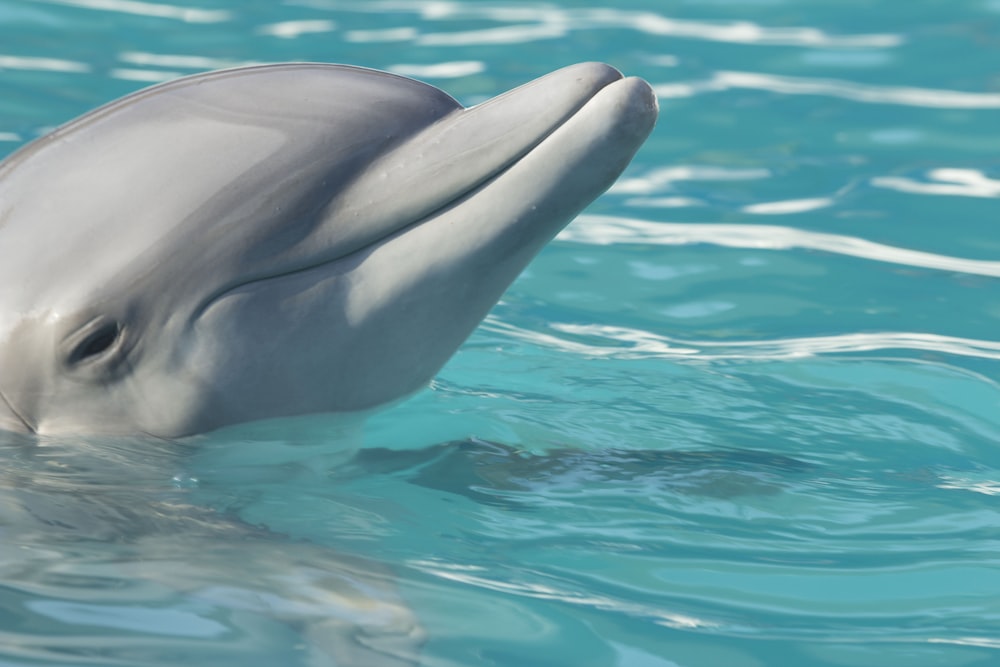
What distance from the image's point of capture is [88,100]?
10.9 metres

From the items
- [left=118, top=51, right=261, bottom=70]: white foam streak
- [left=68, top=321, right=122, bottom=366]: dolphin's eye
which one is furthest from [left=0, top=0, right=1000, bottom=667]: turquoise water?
[left=118, top=51, right=261, bottom=70]: white foam streak

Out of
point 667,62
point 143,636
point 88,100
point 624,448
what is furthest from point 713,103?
point 143,636

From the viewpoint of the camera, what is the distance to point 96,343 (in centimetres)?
420

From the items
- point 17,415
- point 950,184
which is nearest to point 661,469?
point 17,415

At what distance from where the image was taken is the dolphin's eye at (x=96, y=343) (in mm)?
4160

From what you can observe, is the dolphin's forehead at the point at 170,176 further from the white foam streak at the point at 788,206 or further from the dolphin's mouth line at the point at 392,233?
the white foam streak at the point at 788,206

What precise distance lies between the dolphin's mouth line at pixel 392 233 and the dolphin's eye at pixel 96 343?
0.23m

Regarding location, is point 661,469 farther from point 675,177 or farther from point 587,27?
point 587,27

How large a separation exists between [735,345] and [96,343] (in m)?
3.48

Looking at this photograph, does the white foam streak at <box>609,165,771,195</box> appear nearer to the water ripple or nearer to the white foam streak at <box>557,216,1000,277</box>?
the white foam streak at <box>557,216,1000,277</box>

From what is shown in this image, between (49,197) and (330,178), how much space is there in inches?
31.5

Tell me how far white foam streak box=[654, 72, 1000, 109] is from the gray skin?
6689 millimetres

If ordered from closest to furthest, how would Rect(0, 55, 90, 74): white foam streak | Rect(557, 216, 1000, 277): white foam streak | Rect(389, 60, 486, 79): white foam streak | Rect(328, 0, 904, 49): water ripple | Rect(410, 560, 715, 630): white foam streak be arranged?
Rect(410, 560, 715, 630): white foam streak
Rect(557, 216, 1000, 277): white foam streak
Rect(389, 60, 486, 79): white foam streak
Rect(0, 55, 90, 74): white foam streak
Rect(328, 0, 904, 49): water ripple

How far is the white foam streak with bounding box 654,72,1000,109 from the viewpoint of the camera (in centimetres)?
1027
